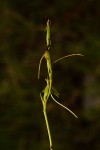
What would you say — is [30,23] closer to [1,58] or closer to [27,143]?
[1,58]

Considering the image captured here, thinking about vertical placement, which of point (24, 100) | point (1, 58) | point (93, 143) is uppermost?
point (1, 58)

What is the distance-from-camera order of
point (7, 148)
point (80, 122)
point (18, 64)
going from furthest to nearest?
point (80, 122) < point (18, 64) < point (7, 148)

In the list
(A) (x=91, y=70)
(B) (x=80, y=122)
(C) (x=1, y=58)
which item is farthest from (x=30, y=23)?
(B) (x=80, y=122)

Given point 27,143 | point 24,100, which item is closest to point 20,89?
point 24,100

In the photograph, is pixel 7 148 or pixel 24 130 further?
pixel 24 130

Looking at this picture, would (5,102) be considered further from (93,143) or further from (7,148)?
(93,143)

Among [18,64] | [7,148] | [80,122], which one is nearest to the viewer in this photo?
[7,148]

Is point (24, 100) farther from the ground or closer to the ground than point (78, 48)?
closer to the ground
